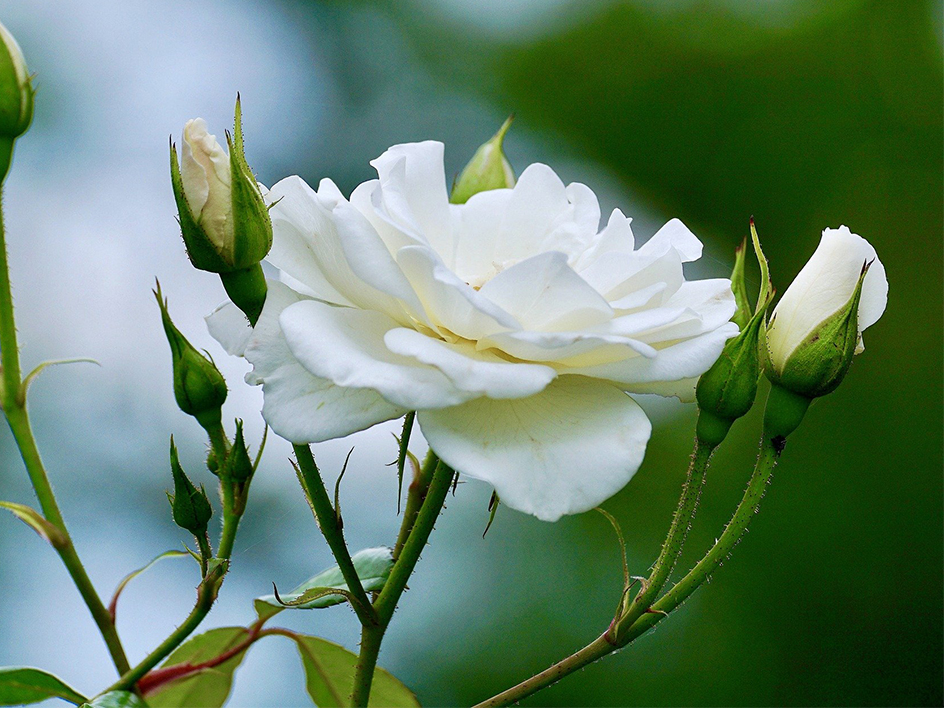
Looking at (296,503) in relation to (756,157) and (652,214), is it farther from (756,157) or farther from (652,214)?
(756,157)

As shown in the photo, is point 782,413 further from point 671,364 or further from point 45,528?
point 45,528

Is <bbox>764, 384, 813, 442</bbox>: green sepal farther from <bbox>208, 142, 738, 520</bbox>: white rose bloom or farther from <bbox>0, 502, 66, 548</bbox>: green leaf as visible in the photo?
<bbox>0, 502, 66, 548</bbox>: green leaf

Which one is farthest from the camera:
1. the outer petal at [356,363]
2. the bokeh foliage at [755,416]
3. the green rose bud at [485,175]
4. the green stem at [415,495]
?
the bokeh foliage at [755,416]

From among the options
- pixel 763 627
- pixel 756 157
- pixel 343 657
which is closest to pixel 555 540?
pixel 763 627

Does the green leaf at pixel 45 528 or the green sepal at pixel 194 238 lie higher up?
the green sepal at pixel 194 238

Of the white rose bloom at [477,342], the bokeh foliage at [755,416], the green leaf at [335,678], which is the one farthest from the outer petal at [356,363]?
the bokeh foliage at [755,416]

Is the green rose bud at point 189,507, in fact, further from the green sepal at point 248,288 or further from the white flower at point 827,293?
the white flower at point 827,293

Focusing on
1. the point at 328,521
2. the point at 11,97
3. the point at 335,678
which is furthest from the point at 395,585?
the point at 11,97
